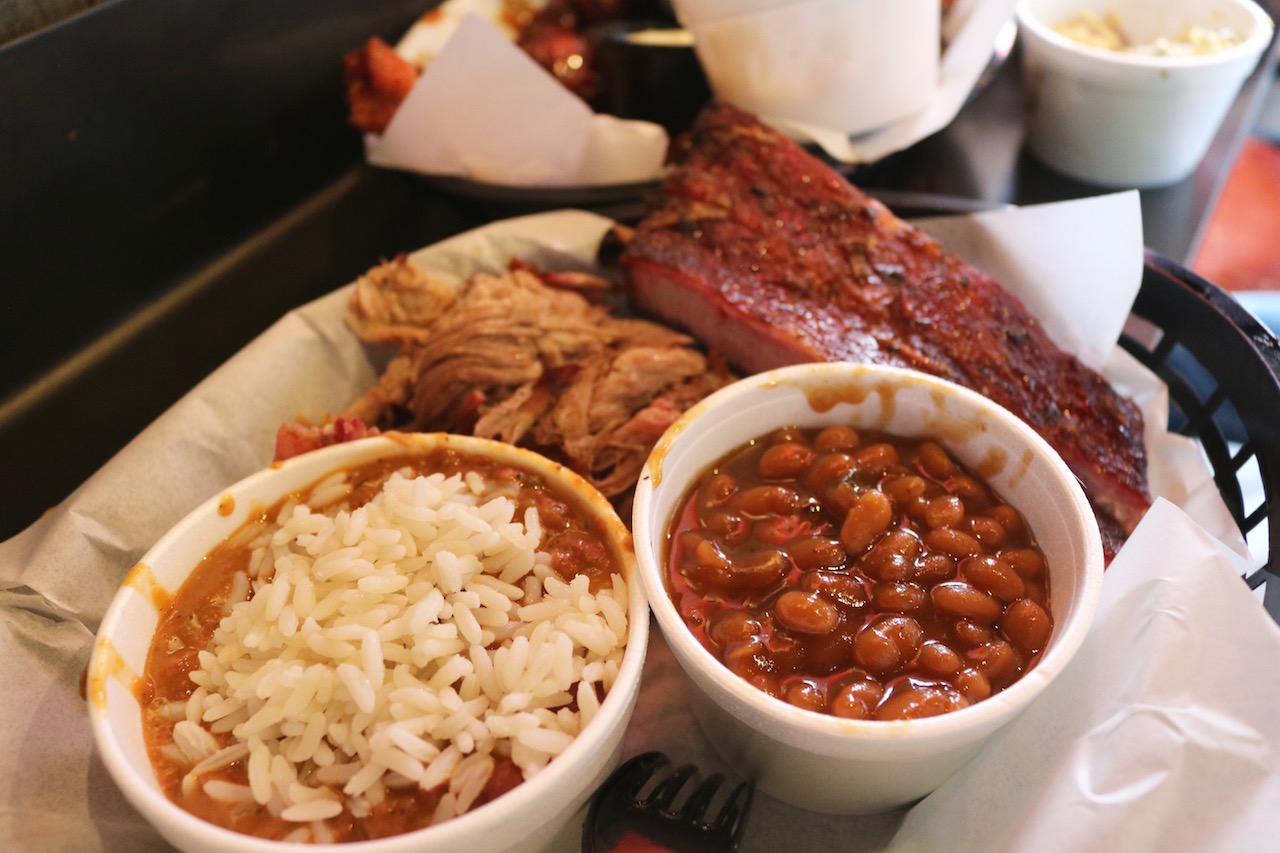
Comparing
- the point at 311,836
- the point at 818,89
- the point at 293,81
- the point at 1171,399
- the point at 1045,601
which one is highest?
the point at 293,81

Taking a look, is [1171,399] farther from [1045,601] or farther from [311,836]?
[311,836]

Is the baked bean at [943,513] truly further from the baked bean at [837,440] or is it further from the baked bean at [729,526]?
the baked bean at [729,526]

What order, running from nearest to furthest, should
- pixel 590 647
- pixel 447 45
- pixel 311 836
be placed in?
1. pixel 311 836
2. pixel 590 647
3. pixel 447 45

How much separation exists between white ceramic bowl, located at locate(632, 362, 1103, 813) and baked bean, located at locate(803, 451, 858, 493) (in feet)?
0.46

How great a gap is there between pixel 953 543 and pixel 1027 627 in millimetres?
165

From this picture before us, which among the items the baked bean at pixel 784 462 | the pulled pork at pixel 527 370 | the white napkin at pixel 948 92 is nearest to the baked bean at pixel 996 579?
the baked bean at pixel 784 462

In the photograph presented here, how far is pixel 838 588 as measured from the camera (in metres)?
1.36

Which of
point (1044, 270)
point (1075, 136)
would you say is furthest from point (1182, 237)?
point (1044, 270)

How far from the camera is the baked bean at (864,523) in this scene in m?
1.42

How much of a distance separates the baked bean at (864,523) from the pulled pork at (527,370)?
504 mm

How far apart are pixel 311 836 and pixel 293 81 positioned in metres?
1.98

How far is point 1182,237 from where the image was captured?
252cm

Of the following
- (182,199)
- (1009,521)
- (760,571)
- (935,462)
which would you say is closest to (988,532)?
(1009,521)

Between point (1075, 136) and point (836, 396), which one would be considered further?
point (1075, 136)
